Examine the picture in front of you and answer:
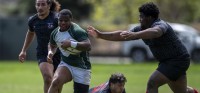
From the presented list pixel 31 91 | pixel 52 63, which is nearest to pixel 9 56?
pixel 31 91

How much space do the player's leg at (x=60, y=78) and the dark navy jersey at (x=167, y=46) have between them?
1319 millimetres

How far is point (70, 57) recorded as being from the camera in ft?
36.3

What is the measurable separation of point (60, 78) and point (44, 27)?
1.73m

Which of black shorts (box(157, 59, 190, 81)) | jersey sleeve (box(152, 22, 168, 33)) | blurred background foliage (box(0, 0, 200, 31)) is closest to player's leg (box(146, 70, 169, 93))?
black shorts (box(157, 59, 190, 81))

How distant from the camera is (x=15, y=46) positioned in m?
41.6

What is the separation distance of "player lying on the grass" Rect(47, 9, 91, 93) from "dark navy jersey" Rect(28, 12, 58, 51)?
1028 mm

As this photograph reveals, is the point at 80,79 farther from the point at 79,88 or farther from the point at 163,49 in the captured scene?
the point at 163,49

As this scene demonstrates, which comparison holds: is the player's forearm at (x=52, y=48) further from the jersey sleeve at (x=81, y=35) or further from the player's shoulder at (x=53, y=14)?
the player's shoulder at (x=53, y=14)

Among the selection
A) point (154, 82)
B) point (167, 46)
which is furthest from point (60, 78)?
point (167, 46)

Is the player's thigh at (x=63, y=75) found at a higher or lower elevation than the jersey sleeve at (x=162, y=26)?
lower

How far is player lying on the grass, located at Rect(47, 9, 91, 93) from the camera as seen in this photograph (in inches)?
425

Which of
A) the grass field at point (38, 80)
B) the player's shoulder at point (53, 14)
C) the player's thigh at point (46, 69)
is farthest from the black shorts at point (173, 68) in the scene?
the grass field at point (38, 80)

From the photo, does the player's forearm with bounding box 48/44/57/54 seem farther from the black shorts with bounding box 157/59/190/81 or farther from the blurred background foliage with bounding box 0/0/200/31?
the blurred background foliage with bounding box 0/0/200/31

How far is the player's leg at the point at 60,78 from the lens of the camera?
1086cm
